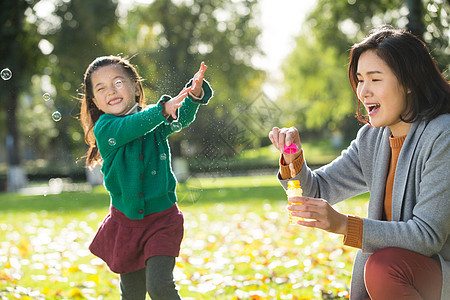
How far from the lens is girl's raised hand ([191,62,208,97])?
2.45 meters

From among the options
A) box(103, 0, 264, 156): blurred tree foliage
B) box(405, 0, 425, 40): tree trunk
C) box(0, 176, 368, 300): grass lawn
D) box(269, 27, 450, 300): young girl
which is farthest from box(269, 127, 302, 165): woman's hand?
box(103, 0, 264, 156): blurred tree foliage

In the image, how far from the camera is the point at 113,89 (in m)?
2.59

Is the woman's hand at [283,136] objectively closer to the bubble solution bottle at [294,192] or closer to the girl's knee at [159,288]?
the bubble solution bottle at [294,192]

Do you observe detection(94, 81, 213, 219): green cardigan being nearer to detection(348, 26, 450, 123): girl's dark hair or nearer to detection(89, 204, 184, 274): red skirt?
detection(89, 204, 184, 274): red skirt

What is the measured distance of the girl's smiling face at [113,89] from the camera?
259 cm

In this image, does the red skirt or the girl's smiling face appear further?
the girl's smiling face

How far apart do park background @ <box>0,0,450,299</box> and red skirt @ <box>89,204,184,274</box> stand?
19.8 inches

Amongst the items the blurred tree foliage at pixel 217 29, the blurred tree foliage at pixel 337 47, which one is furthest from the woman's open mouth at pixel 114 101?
the blurred tree foliage at pixel 217 29

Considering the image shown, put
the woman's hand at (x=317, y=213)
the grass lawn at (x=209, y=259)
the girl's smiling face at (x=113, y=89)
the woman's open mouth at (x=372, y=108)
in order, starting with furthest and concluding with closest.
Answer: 1. the grass lawn at (x=209, y=259)
2. the girl's smiling face at (x=113, y=89)
3. the woman's open mouth at (x=372, y=108)
4. the woman's hand at (x=317, y=213)

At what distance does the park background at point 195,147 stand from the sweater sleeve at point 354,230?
1010 millimetres

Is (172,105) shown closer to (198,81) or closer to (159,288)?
(198,81)

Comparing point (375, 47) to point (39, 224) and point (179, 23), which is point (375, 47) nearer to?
point (39, 224)

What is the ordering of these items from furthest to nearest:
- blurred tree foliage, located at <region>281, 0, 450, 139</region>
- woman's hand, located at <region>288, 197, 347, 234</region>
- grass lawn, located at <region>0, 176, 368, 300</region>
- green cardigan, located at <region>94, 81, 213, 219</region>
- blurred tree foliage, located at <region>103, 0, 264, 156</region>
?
blurred tree foliage, located at <region>103, 0, 264, 156</region>, blurred tree foliage, located at <region>281, 0, 450, 139</region>, grass lawn, located at <region>0, 176, 368, 300</region>, green cardigan, located at <region>94, 81, 213, 219</region>, woman's hand, located at <region>288, 197, 347, 234</region>

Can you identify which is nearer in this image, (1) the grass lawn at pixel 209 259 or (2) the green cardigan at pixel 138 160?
(2) the green cardigan at pixel 138 160
